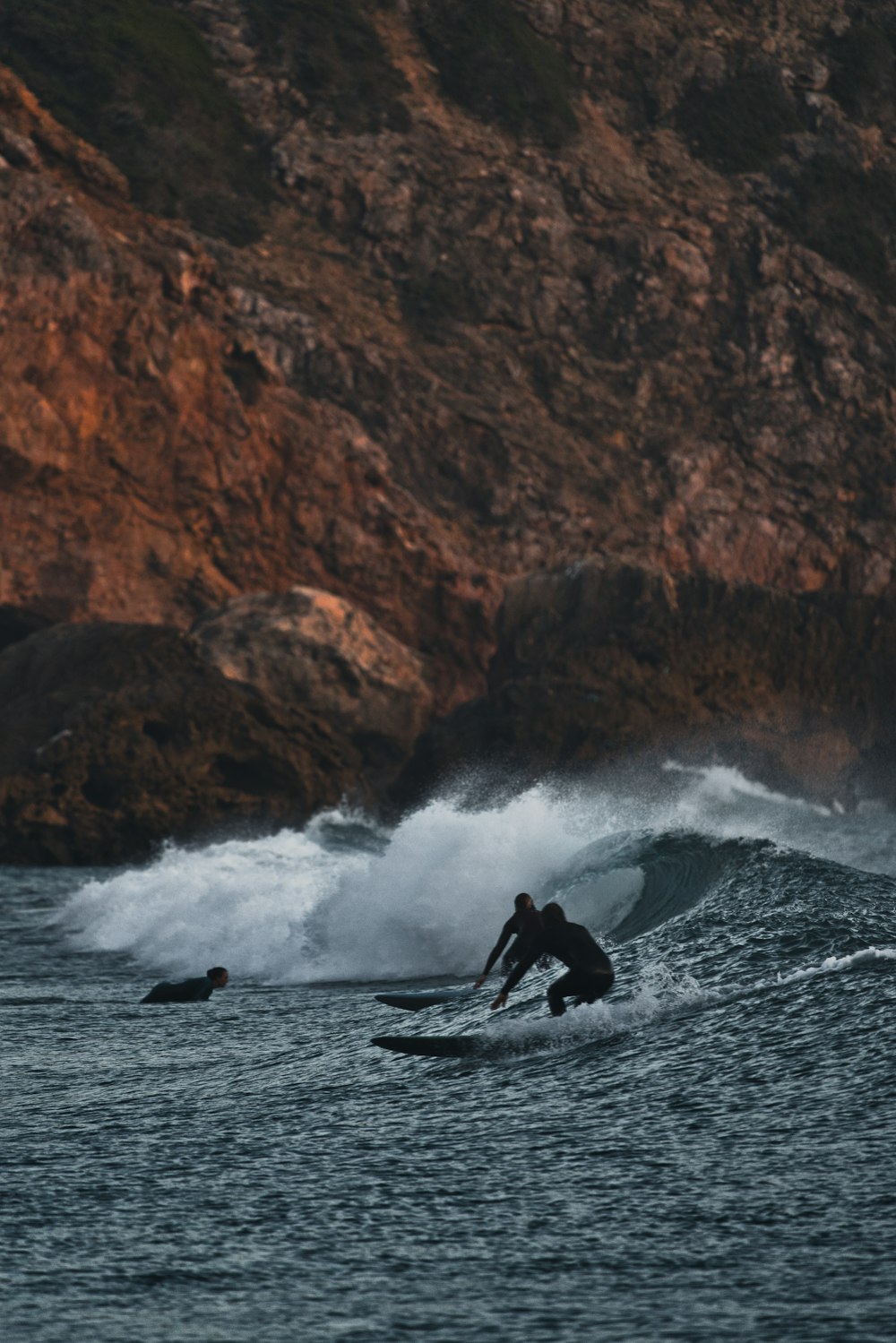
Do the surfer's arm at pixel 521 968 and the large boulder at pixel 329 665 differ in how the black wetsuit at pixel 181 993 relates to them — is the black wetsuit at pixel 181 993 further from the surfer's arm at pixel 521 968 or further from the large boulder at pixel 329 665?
the large boulder at pixel 329 665

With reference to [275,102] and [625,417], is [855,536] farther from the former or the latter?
[275,102]

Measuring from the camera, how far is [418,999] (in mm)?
12969

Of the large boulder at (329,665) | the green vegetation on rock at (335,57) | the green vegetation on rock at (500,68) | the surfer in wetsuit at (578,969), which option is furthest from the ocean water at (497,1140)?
the green vegetation on rock at (500,68)

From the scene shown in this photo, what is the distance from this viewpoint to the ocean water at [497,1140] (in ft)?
19.6

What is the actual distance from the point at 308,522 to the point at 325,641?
32.4 ft

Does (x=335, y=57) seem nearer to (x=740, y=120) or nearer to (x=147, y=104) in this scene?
(x=147, y=104)

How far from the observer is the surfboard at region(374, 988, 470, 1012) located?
12852mm

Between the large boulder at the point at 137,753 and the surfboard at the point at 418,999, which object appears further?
the large boulder at the point at 137,753

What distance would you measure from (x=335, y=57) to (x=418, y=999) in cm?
7419

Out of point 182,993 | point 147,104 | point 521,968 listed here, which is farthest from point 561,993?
point 147,104

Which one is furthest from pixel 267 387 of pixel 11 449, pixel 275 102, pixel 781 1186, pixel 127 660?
pixel 781 1186

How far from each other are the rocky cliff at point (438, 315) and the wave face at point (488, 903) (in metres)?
20.7

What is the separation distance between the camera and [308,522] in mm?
57656

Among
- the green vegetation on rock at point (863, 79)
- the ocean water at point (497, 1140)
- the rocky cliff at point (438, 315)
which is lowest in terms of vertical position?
the ocean water at point (497, 1140)
